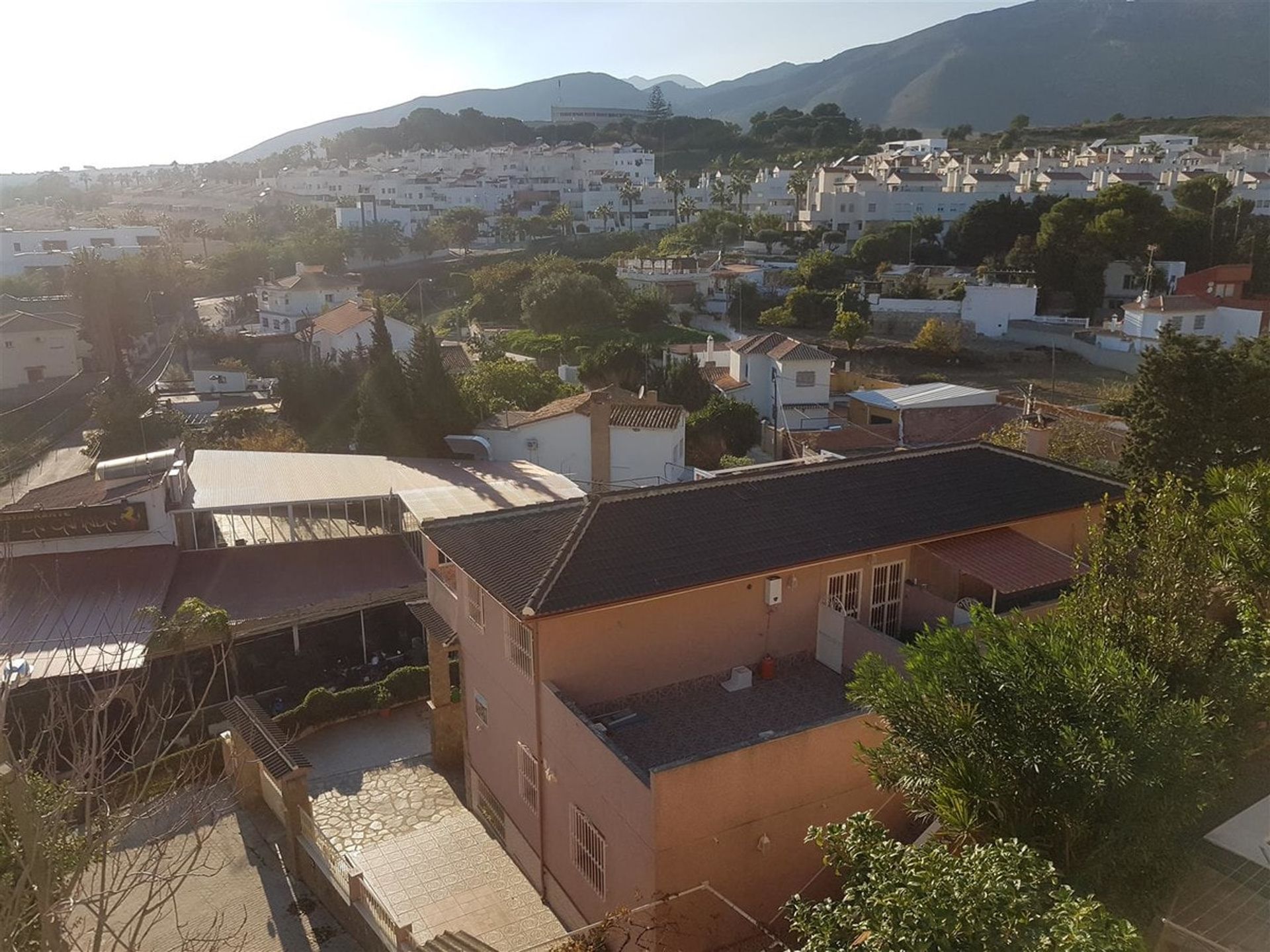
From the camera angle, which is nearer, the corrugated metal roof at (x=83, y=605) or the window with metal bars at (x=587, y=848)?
the window with metal bars at (x=587, y=848)

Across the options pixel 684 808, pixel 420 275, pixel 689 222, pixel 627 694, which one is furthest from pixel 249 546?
pixel 689 222

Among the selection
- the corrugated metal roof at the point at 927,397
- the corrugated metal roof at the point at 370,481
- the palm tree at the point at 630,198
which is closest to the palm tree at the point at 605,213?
the palm tree at the point at 630,198

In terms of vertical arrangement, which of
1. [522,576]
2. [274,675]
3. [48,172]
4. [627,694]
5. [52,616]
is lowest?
[274,675]

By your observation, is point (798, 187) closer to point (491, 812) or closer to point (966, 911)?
point (491, 812)

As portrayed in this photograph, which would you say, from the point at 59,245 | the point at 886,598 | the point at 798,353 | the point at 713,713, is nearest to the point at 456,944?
the point at 713,713

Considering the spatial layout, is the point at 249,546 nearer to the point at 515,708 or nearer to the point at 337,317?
the point at 515,708

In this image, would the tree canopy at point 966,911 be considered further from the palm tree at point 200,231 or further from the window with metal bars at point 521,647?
the palm tree at point 200,231

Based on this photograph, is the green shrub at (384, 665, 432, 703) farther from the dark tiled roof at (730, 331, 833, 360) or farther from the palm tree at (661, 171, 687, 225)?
the palm tree at (661, 171, 687, 225)
